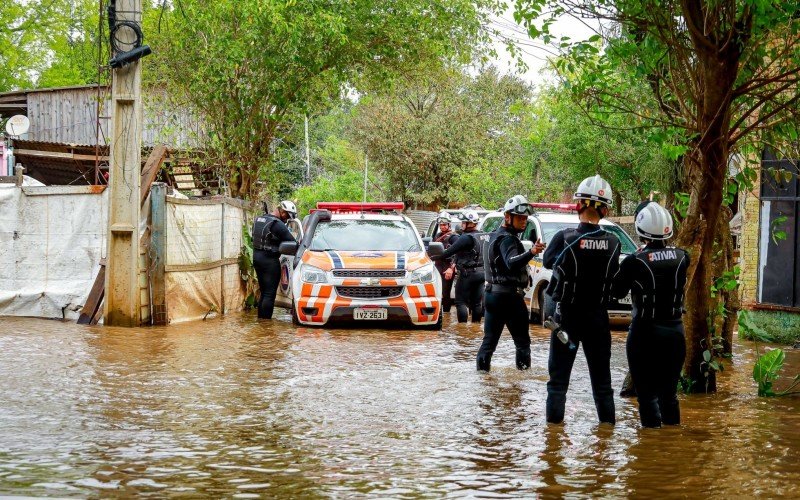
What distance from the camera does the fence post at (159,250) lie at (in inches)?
627

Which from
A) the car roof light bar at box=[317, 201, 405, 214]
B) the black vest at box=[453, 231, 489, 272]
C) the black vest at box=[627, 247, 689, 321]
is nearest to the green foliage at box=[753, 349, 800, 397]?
the black vest at box=[627, 247, 689, 321]

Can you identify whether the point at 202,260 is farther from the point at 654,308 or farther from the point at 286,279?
the point at 654,308

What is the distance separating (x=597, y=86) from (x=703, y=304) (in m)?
2.86

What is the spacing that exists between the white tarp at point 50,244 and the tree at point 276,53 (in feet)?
22.0

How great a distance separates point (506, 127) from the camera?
48.3 m

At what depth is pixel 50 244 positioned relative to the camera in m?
16.1

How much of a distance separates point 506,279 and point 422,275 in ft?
16.5

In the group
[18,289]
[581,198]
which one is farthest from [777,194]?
[18,289]

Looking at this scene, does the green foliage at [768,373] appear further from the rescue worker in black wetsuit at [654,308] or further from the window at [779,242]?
the window at [779,242]

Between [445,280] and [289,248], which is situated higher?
[289,248]

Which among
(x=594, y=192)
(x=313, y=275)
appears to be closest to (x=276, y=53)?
(x=313, y=275)

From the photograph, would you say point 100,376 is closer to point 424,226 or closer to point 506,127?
point 424,226

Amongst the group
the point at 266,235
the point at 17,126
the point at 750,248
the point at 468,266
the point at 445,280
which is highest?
the point at 17,126

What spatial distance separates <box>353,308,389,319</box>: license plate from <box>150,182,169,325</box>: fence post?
9.55ft
